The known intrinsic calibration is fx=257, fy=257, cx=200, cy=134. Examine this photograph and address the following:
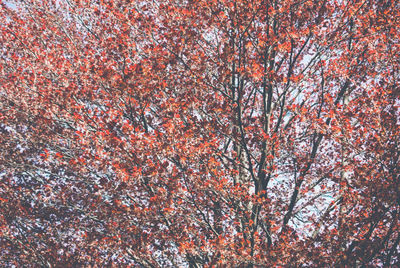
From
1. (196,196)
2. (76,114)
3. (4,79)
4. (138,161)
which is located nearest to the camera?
(138,161)

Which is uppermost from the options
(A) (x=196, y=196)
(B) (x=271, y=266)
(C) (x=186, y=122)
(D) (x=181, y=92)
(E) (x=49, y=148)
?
(D) (x=181, y=92)

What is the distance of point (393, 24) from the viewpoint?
6.46 m

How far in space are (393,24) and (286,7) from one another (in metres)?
2.75

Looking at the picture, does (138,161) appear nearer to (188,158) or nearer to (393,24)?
(188,158)

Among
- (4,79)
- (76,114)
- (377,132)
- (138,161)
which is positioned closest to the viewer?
(377,132)

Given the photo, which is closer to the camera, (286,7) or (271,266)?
(271,266)

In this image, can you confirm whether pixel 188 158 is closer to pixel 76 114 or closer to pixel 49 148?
pixel 76 114

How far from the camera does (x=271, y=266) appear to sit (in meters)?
5.53

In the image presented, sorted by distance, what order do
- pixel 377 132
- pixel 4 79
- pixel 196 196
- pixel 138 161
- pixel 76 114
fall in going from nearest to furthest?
1. pixel 377 132
2. pixel 138 161
3. pixel 76 114
4. pixel 196 196
5. pixel 4 79

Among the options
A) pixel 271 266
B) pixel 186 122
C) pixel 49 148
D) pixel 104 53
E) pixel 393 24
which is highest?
pixel 104 53

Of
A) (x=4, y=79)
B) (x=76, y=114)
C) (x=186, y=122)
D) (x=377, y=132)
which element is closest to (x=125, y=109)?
(x=76, y=114)

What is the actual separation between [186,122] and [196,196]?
2177 mm

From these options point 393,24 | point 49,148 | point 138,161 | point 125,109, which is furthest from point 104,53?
point 393,24

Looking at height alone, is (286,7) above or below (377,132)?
above
